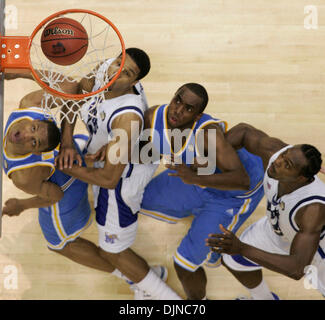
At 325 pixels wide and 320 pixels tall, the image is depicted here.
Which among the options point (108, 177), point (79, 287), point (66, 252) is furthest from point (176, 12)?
point (79, 287)

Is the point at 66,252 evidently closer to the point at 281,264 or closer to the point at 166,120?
the point at 166,120

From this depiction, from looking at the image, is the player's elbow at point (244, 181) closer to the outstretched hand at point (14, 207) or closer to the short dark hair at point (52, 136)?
the short dark hair at point (52, 136)

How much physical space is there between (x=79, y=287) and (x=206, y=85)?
1.56m

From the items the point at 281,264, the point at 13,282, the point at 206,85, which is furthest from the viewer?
the point at 206,85

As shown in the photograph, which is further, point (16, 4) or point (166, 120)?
point (16, 4)

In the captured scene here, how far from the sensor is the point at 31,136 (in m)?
2.10

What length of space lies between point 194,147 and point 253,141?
32 cm

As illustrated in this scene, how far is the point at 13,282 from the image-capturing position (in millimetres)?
2775

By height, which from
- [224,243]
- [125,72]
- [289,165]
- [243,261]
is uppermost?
[125,72]

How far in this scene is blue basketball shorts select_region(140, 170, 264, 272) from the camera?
2461 mm

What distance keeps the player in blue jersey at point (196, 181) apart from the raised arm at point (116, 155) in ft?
0.52

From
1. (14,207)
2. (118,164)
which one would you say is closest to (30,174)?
(14,207)

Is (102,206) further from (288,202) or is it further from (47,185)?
(288,202)

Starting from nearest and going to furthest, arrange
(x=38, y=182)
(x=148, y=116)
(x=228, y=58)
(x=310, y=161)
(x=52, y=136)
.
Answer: (x=310, y=161)
(x=52, y=136)
(x=38, y=182)
(x=148, y=116)
(x=228, y=58)
